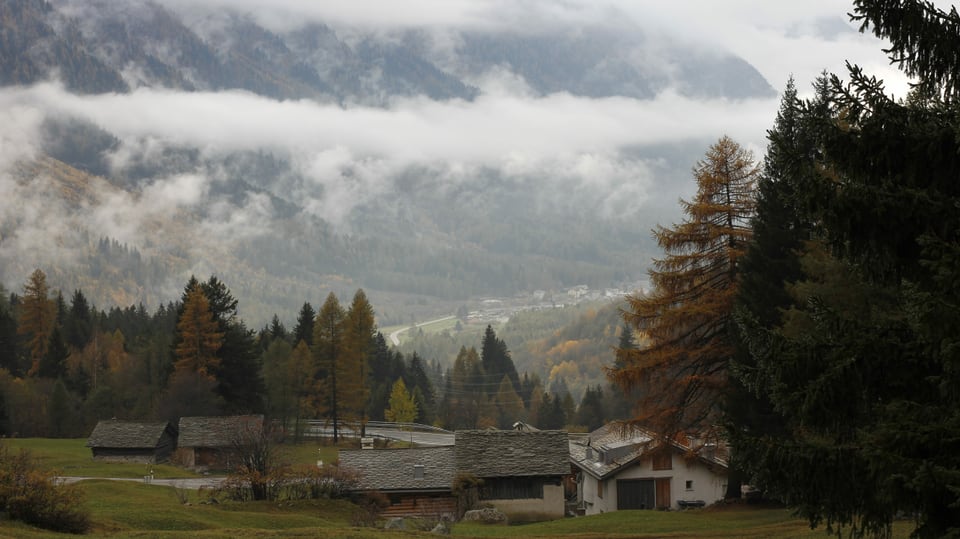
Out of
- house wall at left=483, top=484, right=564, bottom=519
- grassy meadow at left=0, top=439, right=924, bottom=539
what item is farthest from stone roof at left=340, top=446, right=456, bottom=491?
grassy meadow at left=0, top=439, right=924, bottom=539

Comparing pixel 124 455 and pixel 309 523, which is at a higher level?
pixel 124 455

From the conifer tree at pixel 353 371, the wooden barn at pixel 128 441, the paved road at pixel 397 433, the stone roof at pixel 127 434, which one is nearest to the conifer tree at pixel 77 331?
the paved road at pixel 397 433

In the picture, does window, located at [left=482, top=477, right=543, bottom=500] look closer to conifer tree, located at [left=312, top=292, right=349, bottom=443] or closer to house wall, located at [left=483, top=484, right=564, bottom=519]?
house wall, located at [left=483, top=484, right=564, bottom=519]

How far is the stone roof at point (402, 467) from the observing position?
49.5m

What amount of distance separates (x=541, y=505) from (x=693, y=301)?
18.2 m

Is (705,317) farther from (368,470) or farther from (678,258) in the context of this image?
(368,470)

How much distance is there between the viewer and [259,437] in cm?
5031

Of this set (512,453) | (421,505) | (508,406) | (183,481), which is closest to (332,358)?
(183,481)

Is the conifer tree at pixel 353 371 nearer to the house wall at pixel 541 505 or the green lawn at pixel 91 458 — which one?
the green lawn at pixel 91 458

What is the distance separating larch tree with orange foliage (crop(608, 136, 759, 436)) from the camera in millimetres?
36125

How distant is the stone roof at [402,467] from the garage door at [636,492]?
847 centimetres

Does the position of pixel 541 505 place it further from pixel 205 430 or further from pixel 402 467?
pixel 205 430

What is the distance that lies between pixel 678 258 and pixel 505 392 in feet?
319

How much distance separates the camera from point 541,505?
50688mm
